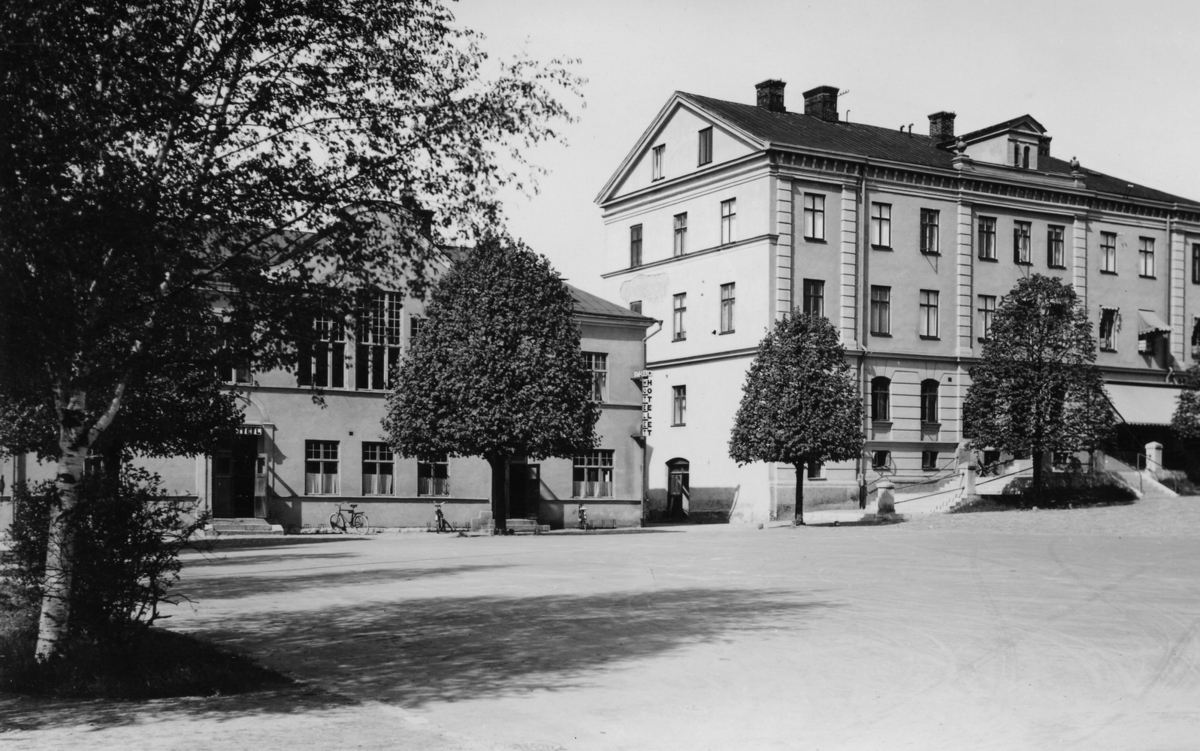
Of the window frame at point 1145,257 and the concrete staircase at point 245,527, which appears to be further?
the window frame at point 1145,257

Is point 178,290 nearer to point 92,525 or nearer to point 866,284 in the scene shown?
point 92,525

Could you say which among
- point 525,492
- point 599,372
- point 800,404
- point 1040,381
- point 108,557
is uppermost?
point 599,372

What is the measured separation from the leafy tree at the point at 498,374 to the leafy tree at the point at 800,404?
6916 millimetres

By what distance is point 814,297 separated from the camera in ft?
166

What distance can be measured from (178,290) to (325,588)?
9.80m

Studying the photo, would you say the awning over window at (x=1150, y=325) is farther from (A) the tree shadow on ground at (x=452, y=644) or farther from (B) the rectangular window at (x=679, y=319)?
(A) the tree shadow on ground at (x=452, y=644)

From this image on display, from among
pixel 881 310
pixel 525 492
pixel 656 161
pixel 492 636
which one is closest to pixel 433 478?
pixel 525 492

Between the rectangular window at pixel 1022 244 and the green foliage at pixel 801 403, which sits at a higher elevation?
the rectangular window at pixel 1022 244

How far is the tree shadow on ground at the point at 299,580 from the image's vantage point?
18922mm

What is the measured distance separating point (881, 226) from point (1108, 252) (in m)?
13.8

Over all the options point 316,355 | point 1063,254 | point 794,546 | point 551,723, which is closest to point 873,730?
point 551,723

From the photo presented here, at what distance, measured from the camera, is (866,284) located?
169 feet

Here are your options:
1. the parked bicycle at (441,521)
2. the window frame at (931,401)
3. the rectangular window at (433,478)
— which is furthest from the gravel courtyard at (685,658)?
the window frame at (931,401)

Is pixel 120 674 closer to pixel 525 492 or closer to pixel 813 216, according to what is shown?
pixel 525 492
